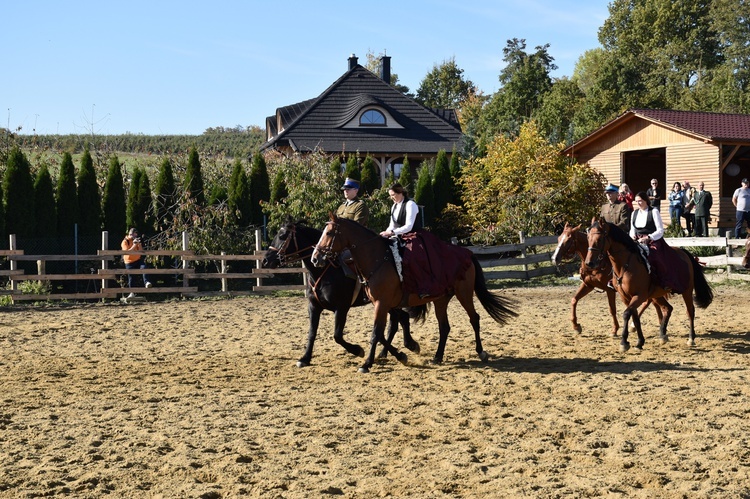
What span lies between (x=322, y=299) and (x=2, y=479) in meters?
4.99

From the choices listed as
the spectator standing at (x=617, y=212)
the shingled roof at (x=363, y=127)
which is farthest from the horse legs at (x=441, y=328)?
the shingled roof at (x=363, y=127)

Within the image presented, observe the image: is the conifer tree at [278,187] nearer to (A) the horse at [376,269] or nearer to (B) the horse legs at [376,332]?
(A) the horse at [376,269]

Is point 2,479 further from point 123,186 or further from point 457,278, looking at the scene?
point 123,186

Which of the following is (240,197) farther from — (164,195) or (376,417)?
(376,417)

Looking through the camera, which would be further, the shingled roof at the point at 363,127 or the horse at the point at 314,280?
the shingled roof at the point at 363,127

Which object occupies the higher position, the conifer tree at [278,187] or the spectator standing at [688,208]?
the conifer tree at [278,187]

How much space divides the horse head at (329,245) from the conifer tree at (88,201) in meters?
15.1

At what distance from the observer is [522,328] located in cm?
1408

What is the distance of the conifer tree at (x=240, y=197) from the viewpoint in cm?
2519

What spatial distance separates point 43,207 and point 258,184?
6162 millimetres

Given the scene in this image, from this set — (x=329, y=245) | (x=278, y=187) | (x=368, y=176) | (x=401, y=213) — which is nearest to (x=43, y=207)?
(x=278, y=187)

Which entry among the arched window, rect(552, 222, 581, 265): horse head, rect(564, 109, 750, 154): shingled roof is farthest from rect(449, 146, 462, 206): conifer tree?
rect(552, 222, 581, 265): horse head

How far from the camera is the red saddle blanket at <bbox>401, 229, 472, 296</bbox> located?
34.9 ft

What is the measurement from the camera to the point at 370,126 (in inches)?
1628
